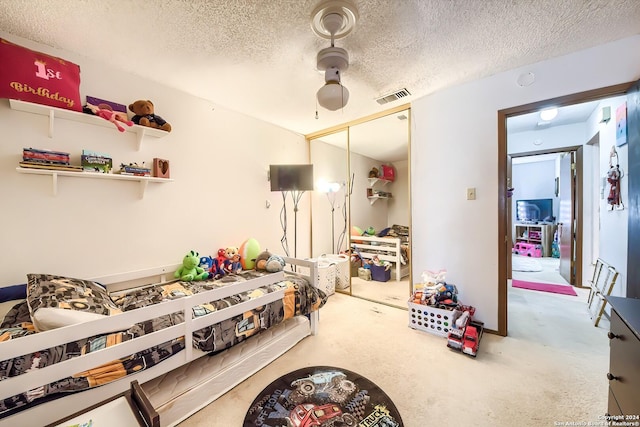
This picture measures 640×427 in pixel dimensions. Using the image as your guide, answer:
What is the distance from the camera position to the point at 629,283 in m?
1.73

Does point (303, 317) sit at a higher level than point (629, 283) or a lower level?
lower

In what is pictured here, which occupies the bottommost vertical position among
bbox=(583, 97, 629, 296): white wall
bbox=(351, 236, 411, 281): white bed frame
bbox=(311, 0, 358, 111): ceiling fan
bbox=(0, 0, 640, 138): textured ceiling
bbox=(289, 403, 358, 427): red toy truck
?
bbox=(289, 403, 358, 427): red toy truck

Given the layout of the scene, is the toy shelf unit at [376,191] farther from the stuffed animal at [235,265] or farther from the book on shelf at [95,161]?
the book on shelf at [95,161]

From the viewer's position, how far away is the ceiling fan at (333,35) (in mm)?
1346

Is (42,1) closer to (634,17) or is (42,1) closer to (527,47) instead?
(527,47)

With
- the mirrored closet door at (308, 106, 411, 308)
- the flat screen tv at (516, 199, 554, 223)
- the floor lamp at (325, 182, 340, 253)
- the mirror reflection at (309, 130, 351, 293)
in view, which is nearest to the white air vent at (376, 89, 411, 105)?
the mirrored closet door at (308, 106, 411, 308)

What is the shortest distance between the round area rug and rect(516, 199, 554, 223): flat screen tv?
7.09 meters

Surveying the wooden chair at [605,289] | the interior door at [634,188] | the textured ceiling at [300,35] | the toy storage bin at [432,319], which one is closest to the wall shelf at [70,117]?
the textured ceiling at [300,35]

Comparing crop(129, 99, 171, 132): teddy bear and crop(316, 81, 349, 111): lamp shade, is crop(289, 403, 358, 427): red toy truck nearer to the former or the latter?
crop(316, 81, 349, 111): lamp shade

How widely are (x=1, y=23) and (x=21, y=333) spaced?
6.11 feet

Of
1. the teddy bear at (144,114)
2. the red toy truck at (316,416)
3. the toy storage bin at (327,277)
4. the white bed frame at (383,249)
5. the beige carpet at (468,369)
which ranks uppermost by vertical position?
the teddy bear at (144,114)

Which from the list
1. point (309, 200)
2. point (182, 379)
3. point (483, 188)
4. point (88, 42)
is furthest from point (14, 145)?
point (483, 188)

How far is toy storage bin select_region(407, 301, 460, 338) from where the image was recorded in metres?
2.08

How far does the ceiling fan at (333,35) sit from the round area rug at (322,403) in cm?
201
